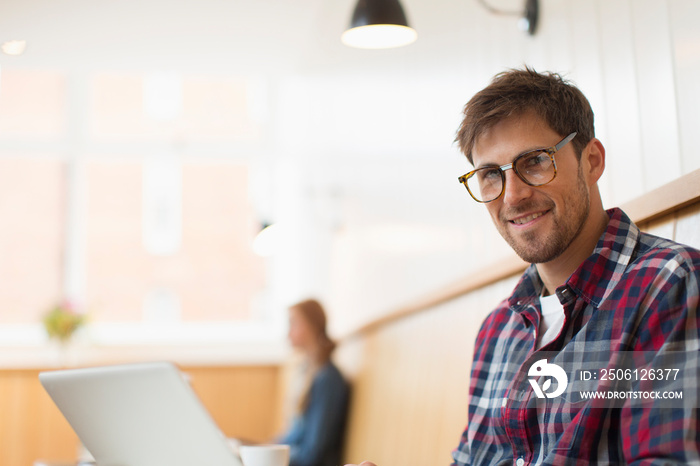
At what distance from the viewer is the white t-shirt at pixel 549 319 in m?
1.21

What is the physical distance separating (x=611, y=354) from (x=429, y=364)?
139 cm

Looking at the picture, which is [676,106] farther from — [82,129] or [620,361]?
[82,129]

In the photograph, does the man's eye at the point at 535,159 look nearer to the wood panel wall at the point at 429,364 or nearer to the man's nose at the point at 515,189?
the man's nose at the point at 515,189

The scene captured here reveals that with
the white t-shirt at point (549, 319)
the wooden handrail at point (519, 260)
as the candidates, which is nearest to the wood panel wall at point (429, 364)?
the wooden handrail at point (519, 260)

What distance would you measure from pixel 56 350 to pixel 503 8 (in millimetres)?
4613

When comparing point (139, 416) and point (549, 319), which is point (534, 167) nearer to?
point (549, 319)

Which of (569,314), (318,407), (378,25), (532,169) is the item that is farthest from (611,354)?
(318,407)

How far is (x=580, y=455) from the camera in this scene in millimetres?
989

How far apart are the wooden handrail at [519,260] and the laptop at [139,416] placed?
2.60 feet

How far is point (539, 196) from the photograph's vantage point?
1188mm

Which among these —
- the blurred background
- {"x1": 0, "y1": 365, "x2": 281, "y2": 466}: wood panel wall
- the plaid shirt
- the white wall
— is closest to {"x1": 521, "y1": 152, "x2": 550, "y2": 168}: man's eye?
the plaid shirt

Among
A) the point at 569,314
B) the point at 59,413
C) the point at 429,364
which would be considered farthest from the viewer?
the point at 59,413

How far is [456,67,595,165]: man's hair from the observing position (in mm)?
1204

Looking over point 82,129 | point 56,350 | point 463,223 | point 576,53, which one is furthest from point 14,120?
point 576,53
